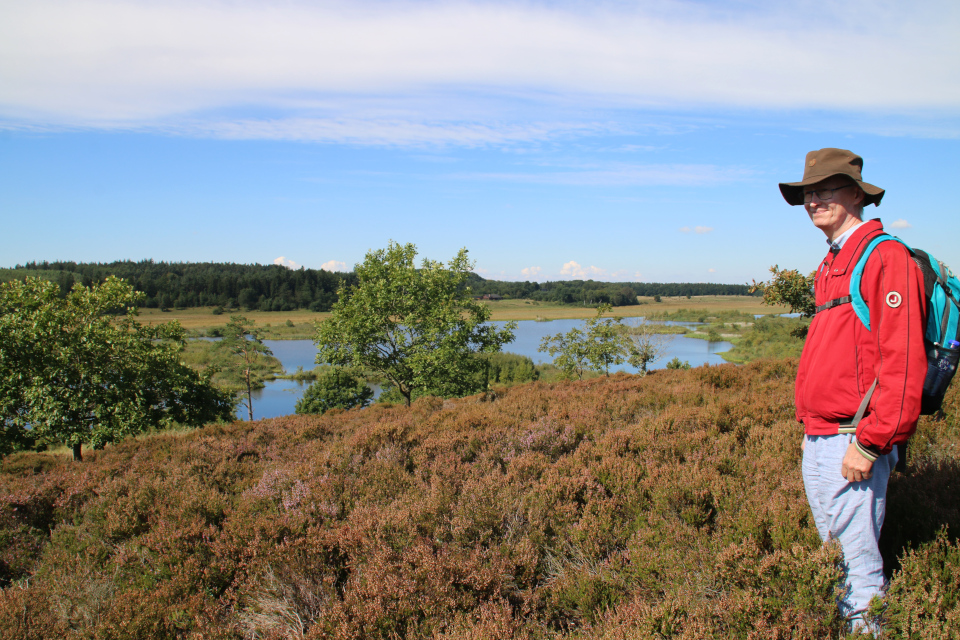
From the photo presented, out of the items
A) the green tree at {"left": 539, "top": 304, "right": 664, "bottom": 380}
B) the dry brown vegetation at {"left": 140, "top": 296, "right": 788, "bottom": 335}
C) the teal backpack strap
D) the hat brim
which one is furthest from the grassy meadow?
the teal backpack strap

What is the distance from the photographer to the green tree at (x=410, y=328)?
2039 centimetres

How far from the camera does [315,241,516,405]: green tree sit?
20391mm

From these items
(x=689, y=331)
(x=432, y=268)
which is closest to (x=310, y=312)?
(x=689, y=331)

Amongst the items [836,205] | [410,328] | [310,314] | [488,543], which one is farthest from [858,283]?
[310,314]

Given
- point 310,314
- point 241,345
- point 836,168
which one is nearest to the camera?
point 836,168

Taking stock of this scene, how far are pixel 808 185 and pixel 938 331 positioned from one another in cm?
83

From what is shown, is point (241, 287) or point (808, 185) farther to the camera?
point (241, 287)

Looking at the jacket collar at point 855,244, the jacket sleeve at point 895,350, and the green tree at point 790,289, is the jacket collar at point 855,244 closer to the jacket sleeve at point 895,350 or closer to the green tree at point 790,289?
the jacket sleeve at point 895,350

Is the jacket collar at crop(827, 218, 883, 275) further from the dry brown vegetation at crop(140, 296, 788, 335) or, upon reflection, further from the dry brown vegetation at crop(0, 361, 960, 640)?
the dry brown vegetation at crop(140, 296, 788, 335)

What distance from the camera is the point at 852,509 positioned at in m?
2.21

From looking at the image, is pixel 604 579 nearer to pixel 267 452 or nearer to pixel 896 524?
pixel 896 524

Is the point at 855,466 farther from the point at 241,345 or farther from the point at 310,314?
the point at 310,314

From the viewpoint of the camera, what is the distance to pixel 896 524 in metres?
Answer: 2.96

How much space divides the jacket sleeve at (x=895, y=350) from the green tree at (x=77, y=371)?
51.7 feet
